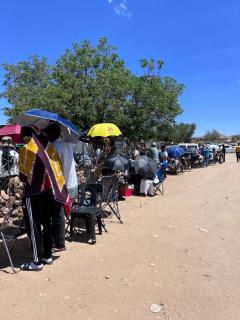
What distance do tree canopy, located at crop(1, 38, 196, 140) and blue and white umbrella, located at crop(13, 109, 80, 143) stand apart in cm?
1462

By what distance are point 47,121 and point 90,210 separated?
1.66 meters

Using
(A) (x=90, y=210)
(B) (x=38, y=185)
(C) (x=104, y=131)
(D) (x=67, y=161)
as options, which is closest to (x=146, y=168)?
(C) (x=104, y=131)

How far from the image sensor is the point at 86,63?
22.6m

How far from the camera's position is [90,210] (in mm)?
6695

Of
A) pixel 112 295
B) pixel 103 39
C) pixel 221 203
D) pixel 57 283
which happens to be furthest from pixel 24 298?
pixel 103 39

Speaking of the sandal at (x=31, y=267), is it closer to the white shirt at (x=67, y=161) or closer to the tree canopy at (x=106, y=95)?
the white shirt at (x=67, y=161)

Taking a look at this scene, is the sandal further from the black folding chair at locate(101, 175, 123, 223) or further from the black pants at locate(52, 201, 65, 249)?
the black folding chair at locate(101, 175, 123, 223)

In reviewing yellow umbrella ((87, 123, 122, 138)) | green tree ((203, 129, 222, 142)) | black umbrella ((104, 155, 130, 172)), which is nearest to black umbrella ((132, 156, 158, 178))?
black umbrella ((104, 155, 130, 172))

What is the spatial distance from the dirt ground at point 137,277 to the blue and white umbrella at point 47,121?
5.62ft

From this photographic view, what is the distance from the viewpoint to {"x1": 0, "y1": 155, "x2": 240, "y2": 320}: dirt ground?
4.15 meters

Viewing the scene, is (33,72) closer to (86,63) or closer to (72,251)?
(86,63)

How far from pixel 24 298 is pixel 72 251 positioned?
67.5 inches

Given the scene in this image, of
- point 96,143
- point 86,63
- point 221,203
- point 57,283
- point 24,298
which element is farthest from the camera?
point 86,63

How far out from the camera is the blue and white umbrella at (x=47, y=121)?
5.59 meters
